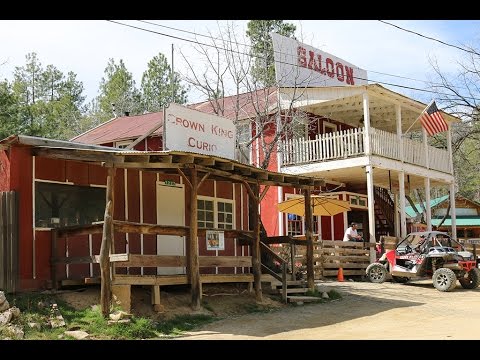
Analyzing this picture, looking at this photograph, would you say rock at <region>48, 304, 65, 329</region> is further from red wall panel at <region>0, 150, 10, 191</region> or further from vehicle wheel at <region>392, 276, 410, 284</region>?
vehicle wheel at <region>392, 276, 410, 284</region>

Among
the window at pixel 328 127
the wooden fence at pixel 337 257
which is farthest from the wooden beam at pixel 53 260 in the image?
the window at pixel 328 127

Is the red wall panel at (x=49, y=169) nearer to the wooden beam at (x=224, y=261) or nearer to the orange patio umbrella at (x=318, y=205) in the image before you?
the wooden beam at (x=224, y=261)

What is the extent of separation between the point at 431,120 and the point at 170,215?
12.6 meters

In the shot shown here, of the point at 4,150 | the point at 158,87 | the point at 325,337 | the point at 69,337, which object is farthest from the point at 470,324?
the point at 158,87

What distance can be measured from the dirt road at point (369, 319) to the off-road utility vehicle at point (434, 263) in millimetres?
530

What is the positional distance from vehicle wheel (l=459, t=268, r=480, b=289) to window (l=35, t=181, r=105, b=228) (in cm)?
1085

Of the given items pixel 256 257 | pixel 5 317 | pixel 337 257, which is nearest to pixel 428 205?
pixel 337 257

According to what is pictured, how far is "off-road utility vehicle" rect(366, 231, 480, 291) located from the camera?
1880cm

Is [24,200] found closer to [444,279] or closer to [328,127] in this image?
[444,279]

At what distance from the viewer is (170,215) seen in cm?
1678

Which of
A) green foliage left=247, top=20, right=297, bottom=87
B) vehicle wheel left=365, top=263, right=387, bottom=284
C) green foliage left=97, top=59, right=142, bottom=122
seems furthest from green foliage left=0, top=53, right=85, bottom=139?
vehicle wheel left=365, top=263, right=387, bottom=284

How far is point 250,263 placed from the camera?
15922 mm

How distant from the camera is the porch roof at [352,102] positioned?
24.1m
